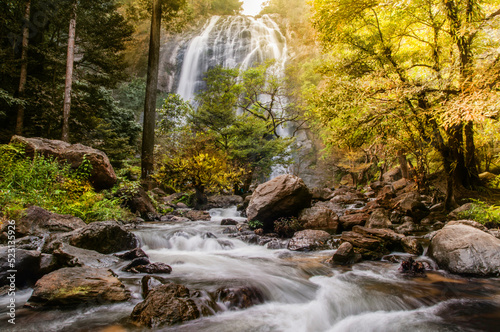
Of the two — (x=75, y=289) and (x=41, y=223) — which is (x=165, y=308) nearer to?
(x=75, y=289)

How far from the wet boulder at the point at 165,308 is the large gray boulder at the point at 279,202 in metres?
5.16

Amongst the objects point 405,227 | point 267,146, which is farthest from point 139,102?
point 405,227

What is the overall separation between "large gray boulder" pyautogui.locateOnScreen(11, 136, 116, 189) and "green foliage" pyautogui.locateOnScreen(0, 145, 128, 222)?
306 mm

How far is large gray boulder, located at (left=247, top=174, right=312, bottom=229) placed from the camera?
8.28 metres

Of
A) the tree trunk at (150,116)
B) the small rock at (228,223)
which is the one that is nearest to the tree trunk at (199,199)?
the tree trunk at (150,116)

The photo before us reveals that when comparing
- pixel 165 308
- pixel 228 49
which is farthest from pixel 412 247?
pixel 228 49

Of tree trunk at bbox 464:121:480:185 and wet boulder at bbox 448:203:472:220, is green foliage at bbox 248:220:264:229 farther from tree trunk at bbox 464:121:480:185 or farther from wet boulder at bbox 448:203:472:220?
tree trunk at bbox 464:121:480:185

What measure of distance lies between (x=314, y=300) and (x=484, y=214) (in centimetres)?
600

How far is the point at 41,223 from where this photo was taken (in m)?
5.28

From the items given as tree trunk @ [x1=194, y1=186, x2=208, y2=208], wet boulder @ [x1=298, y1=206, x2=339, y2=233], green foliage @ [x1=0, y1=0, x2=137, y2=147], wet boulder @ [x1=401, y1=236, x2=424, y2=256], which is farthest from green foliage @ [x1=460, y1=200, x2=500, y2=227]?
green foliage @ [x1=0, y1=0, x2=137, y2=147]

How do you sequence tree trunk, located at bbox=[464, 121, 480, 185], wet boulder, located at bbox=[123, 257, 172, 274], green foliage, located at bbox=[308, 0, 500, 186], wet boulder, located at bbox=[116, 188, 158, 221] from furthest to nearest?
wet boulder, located at bbox=[116, 188, 158, 221], tree trunk, located at bbox=[464, 121, 480, 185], green foliage, located at bbox=[308, 0, 500, 186], wet boulder, located at bbox=[123, 257, 172, 274]

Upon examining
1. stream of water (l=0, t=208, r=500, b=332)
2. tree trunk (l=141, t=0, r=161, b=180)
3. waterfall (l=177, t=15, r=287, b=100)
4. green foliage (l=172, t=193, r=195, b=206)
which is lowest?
stream of water (l=0, t=208, r=500, b=332)

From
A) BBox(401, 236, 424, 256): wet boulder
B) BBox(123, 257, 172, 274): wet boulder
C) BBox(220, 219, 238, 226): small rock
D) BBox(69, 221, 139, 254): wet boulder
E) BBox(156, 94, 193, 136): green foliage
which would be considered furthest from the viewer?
BBox(156, 94, 193, 136): green foliage

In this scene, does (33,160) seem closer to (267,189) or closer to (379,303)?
(267,189)
